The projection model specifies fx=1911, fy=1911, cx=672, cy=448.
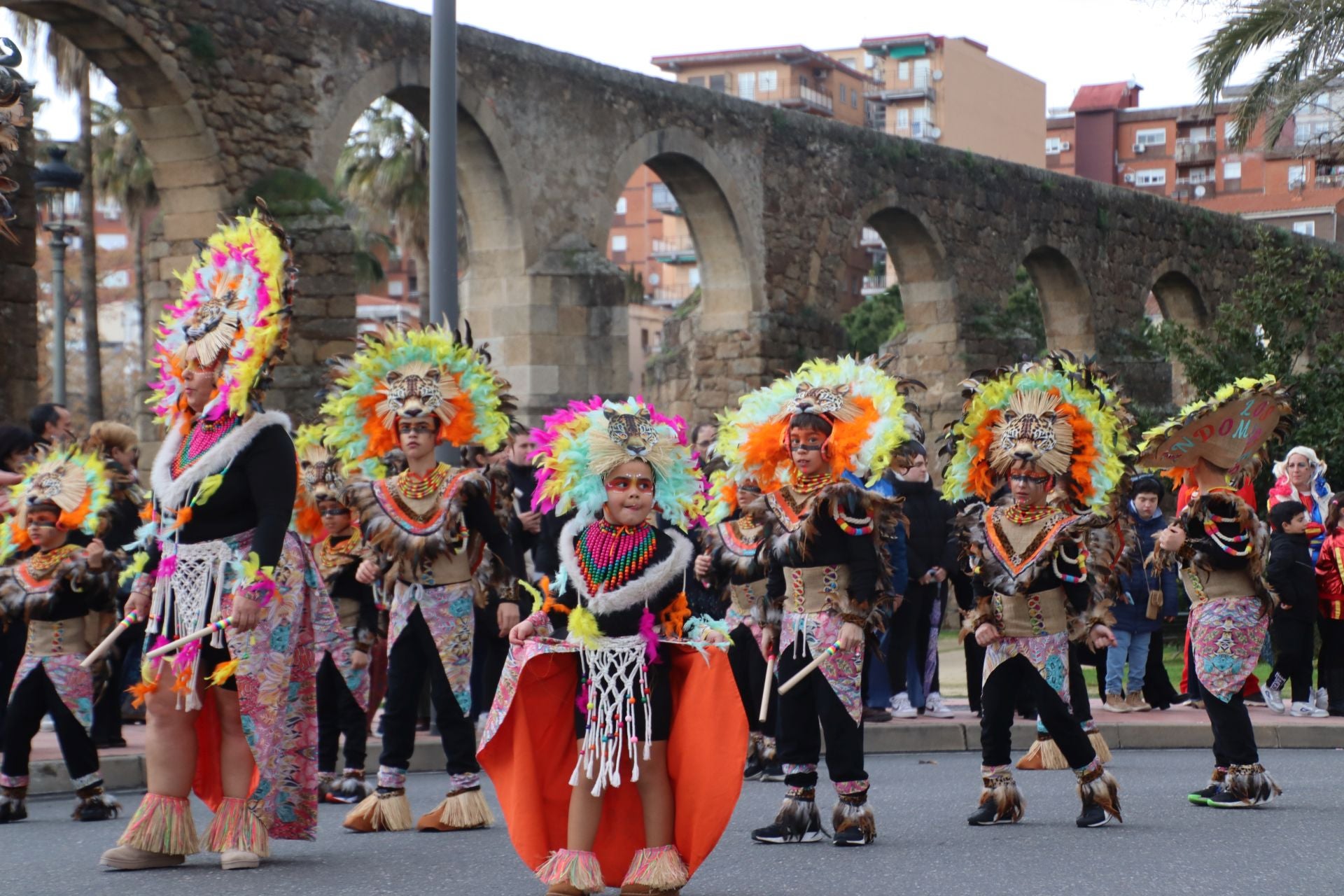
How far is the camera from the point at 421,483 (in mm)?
8023

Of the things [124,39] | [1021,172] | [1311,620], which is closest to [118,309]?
[1021,172]

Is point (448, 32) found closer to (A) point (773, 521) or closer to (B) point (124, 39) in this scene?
(B) point (124, 39)

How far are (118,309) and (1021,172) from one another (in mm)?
55392

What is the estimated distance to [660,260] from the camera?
89250 millimetres

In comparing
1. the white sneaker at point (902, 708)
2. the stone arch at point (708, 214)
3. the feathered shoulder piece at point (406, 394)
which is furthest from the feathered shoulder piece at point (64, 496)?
the stone arch at point (708, 214)

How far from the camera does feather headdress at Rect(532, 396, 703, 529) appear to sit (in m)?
6.45

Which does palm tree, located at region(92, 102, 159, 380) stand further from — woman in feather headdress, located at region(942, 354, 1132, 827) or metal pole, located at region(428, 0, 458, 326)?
woman in feather headdress, located at region(942, 354, 1132, 827)

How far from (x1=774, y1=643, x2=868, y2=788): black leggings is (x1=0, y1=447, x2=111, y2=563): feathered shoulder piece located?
322 centimetres

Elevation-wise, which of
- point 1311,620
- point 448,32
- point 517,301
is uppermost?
point 448,32

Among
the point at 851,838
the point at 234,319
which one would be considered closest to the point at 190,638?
the point at 234,319

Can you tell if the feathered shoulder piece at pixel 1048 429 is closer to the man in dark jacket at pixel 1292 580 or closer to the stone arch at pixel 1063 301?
the man in dark jacket at pixel 1292 580

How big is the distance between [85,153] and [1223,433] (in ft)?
94.9

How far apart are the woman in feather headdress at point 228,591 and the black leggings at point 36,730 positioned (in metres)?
1.42

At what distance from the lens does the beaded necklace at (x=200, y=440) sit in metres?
6.87
